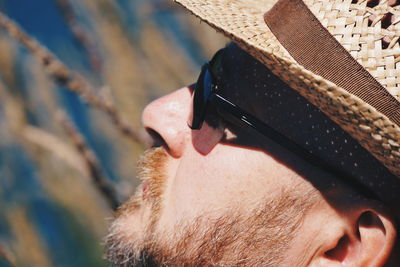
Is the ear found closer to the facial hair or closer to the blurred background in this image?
the facial hair

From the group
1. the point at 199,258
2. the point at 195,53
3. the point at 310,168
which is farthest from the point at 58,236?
the point at 310,168

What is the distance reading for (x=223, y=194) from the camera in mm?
1605

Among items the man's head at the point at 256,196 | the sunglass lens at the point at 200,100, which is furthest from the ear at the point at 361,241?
the sunglass lens at the point at 200,100

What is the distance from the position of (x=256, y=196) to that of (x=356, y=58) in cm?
50

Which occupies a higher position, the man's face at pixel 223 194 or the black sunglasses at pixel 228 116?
the black sunglasses at pixel 228 116

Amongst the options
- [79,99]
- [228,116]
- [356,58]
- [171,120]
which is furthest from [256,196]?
[79,99]

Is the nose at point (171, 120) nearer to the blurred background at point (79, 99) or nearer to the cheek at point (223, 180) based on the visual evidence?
the cheek at point (223, 180)

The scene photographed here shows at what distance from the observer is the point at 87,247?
177 inches

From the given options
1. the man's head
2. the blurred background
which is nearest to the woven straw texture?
the man's head

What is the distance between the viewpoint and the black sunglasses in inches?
58.7

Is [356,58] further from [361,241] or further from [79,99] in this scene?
[79,99]

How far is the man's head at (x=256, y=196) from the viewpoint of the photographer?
1504mm

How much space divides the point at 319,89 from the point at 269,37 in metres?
0.24

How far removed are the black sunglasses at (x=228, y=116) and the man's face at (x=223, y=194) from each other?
0.08 ft
